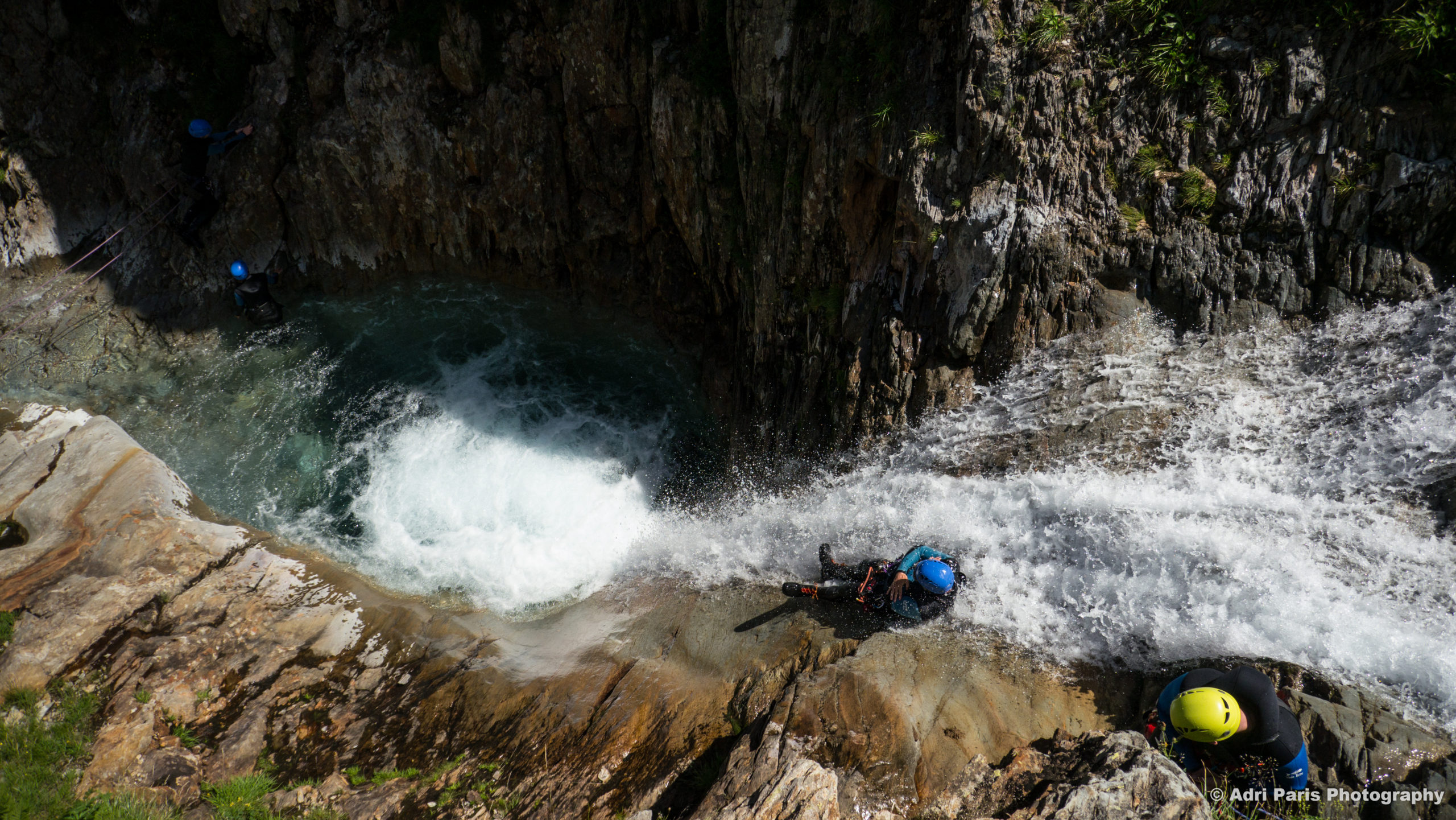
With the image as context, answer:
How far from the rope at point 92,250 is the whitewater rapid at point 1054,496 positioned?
369 cm

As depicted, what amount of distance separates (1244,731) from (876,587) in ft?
10.3

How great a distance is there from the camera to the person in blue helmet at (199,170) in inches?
480

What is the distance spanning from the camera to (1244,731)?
198 inches

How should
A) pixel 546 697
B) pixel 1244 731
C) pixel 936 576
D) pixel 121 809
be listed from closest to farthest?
1. pixel 1244 731
2. pixel 121 809
3. pixel 936 576
4. pixel 546 697

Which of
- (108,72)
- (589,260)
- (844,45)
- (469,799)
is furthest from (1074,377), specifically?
(108,72)

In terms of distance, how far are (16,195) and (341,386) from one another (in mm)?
7431

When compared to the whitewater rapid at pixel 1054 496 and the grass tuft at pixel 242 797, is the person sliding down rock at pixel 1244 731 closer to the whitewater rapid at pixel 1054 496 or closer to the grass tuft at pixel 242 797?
the whitewater rapid at pixel 1054 496

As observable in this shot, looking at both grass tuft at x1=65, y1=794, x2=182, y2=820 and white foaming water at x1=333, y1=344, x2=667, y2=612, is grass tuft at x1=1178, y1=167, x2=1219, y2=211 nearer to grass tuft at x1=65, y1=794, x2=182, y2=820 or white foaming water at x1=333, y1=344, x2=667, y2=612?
white foaming water at x1=333, y1=344, x2=667, y2=612

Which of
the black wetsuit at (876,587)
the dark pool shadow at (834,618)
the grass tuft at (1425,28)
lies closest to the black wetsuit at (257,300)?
the dark pool shadow at (834,618)

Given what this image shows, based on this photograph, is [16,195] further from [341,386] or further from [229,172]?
[341,386]

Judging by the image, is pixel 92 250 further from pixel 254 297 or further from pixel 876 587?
pixel 876 587

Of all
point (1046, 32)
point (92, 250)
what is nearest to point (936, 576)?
point (1046, 32)

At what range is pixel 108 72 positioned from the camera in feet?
41.7

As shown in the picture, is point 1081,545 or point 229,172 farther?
point 229,172
